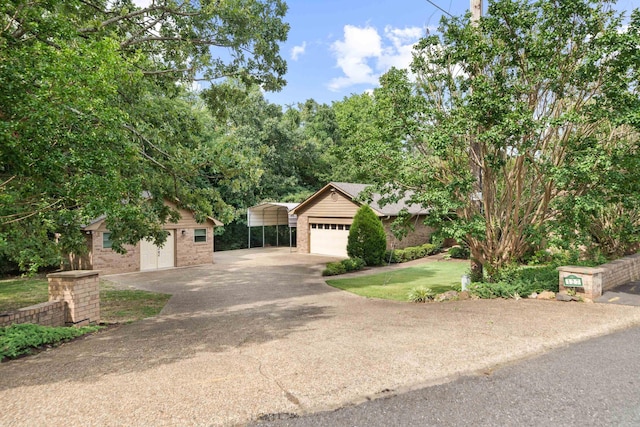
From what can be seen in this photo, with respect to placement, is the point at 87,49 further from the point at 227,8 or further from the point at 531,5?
the point at 531,5

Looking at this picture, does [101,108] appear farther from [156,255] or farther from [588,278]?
[156,255]

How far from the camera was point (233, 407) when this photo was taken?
3.83m

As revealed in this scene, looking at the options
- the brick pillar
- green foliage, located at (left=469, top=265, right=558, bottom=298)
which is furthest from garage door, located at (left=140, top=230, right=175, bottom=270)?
green foliage, located at (left=469, top=265, right=558, bottom=298)

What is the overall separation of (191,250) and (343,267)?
855 centimetres

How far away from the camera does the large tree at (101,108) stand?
5.39 meters

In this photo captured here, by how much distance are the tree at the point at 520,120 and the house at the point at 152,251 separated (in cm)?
A: 1157

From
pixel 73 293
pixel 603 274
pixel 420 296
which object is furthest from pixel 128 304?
pixel 603 274

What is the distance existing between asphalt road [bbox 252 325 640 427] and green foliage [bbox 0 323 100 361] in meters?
4.55

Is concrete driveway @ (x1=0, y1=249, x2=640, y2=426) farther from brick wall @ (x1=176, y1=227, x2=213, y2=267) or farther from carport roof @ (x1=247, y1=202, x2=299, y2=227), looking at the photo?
carport roof @ (x1=247, y1=202, x2=299, y2=227)

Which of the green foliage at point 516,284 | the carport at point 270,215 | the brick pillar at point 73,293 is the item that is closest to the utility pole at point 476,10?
the green foliage at point 516,284

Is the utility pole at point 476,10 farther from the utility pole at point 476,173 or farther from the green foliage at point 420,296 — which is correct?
the green foliage at point 420,296

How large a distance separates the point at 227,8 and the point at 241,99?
3.90 m

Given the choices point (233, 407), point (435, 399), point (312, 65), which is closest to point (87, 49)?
point (233, 407)

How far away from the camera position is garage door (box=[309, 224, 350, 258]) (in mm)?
24219
